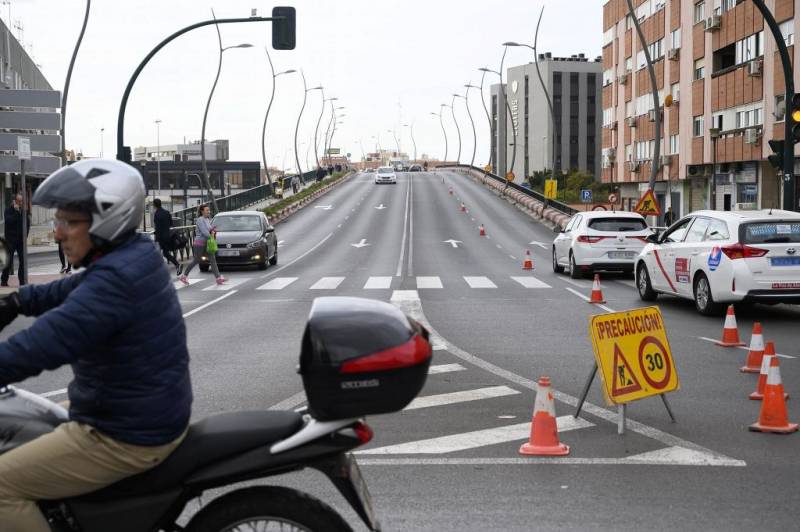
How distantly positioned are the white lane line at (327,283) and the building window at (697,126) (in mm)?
31647

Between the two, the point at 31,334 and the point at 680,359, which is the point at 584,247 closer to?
the point at 680,359

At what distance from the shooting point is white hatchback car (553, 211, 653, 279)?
84.7 feet

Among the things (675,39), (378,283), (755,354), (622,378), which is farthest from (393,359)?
(675,39)

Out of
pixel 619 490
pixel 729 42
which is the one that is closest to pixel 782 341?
pixel 619 490

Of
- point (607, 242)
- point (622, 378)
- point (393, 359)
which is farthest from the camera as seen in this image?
point (607, 242)

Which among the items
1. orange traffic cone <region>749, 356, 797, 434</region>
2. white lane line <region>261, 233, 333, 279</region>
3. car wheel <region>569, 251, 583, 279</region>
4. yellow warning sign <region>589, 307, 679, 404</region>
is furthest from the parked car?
orange traffic cone <region>749, 356, 797, 434</region>

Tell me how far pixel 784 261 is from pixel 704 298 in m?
1.46

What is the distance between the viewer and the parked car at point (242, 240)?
99.3 feet

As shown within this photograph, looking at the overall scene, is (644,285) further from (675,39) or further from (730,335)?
(675,39)

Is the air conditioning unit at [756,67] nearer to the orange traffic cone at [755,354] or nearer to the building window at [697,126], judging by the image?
the building window at [697,126]

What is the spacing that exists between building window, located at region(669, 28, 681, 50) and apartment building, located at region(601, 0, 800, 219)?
7 centimetres

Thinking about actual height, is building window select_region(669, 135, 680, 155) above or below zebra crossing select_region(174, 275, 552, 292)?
above

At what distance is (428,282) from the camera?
2519 cm

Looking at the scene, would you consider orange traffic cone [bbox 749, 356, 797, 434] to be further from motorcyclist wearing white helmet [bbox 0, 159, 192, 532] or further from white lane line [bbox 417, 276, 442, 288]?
white lane line [bbox 417, 276, 442, 288]
